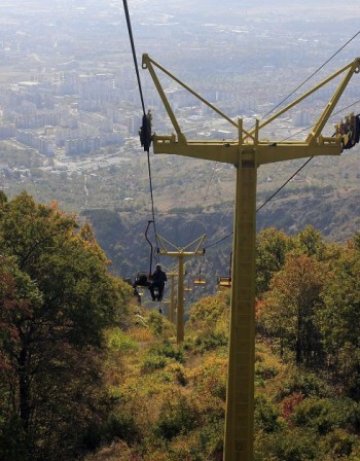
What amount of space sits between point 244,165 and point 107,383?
11.6 m

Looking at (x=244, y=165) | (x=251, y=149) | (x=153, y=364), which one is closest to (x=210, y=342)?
(x=153, y=364)

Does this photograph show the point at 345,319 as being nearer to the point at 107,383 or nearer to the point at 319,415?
the point at 319,415

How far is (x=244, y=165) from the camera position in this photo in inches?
422

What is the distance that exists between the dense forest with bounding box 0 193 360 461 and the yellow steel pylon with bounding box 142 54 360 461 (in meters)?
3.77

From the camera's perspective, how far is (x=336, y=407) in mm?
15984

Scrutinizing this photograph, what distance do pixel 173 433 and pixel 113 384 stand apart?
5013 mm

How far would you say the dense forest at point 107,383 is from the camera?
563 inches

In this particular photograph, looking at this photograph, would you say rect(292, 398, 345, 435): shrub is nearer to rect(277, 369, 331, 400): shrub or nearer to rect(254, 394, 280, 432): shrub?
rect(254, 394, 280, 432): shrub

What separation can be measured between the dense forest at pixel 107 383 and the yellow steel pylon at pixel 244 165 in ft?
12.4

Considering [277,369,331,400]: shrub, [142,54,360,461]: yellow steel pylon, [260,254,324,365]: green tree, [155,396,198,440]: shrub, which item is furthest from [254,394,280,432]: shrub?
[260,254,324,365]: green tree

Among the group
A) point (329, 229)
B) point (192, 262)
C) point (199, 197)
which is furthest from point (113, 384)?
point (199, 197)

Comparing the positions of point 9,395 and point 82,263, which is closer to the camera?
point 9,395

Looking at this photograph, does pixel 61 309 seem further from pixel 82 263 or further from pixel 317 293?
pixel 317 293

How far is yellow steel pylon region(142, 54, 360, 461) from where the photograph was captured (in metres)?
10.6
